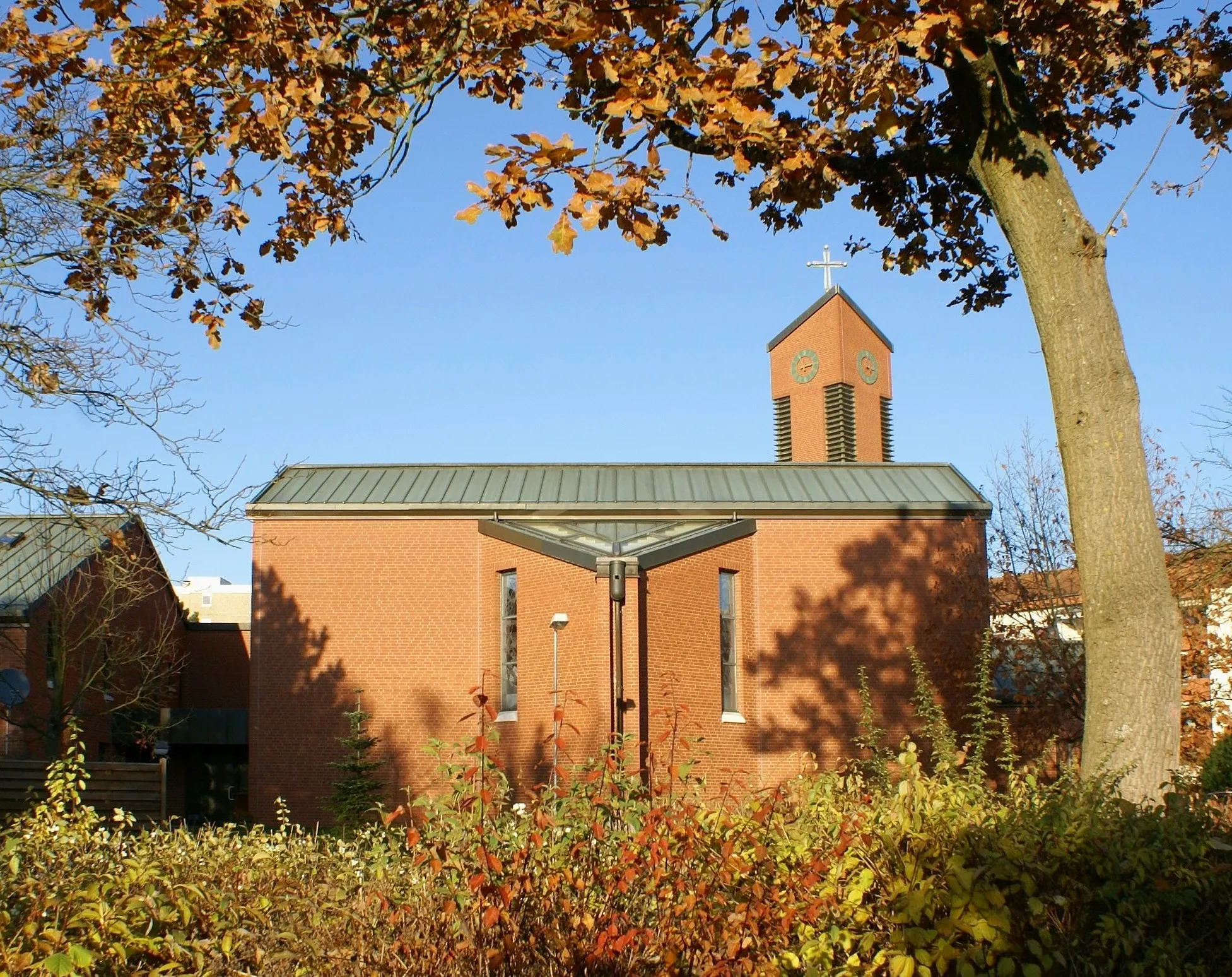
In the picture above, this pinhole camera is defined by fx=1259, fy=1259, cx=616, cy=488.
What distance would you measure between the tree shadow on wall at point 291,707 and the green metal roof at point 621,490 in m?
2.31

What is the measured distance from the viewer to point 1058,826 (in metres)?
5.50

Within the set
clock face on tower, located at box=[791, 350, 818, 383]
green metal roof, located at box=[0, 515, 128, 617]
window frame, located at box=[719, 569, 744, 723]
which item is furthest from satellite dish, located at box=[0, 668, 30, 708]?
clock face on tower, located at box=[791, 350, 818, 383]

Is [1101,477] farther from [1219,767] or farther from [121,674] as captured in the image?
[121,674]

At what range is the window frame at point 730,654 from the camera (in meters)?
25.4

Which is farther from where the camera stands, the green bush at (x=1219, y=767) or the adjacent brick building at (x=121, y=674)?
the adjacent brick building at (x=121, y=674)

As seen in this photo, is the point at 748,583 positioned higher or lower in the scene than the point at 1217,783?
higher

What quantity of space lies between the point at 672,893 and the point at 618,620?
56.7 ft

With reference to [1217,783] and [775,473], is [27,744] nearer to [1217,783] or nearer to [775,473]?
[775,473]

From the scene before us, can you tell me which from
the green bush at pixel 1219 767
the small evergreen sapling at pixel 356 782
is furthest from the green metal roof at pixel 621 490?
the green bush at pixel 1219 767

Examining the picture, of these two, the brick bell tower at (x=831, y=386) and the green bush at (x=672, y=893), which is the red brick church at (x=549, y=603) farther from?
the green bush at (x=672, y=893)

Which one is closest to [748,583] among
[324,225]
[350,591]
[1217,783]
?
[350,591]

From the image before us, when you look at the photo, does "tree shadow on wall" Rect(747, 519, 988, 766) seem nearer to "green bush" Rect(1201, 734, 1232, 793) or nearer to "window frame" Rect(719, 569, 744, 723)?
"window frame" Rect(719, 569, 744, 723)

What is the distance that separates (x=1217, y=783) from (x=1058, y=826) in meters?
12.7

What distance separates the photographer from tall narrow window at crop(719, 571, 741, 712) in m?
25.6
